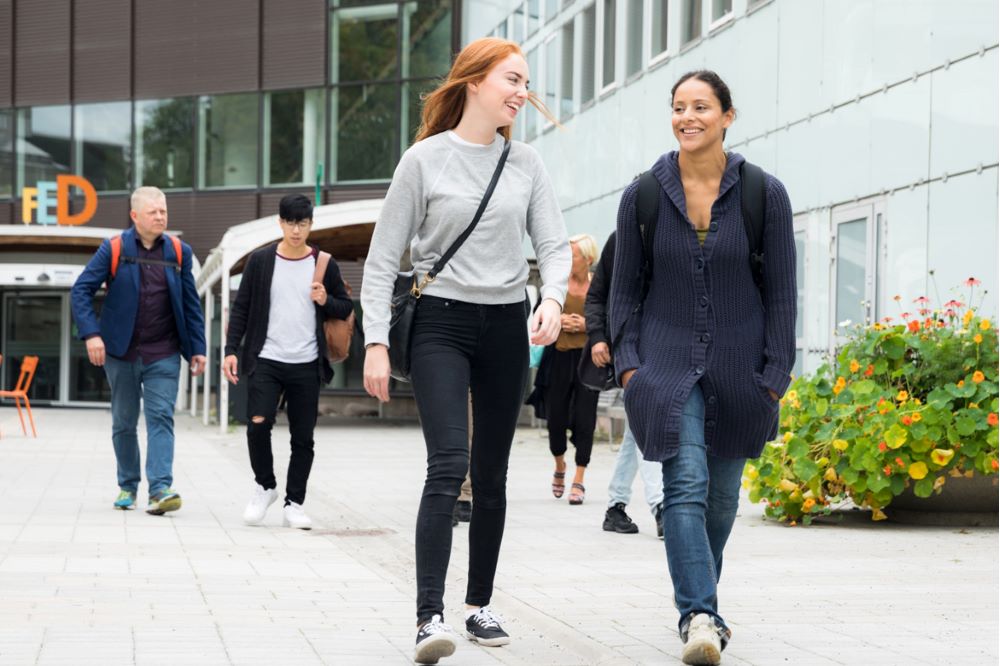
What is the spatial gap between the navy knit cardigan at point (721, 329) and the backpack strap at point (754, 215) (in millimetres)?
21

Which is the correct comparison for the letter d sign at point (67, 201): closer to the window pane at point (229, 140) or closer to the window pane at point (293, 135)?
the window pane at point (229, 140)

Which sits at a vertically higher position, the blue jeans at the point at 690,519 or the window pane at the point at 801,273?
the window pane at the point at 801,273

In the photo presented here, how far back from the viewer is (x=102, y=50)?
1289 inches

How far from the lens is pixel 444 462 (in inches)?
189

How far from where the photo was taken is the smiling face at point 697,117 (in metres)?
4.88

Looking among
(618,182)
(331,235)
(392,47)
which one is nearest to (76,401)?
(392,47)

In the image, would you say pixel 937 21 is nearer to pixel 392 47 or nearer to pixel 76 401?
pixel 392 47

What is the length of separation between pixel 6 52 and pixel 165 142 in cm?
430

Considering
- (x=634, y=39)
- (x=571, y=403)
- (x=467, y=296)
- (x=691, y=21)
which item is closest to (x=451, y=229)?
(x=467, y=296)

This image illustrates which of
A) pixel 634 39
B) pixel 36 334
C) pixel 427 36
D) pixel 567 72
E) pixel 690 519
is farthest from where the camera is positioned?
pixel 36 334

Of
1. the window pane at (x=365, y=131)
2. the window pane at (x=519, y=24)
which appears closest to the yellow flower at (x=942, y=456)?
the window pane at (x=519, y=24)

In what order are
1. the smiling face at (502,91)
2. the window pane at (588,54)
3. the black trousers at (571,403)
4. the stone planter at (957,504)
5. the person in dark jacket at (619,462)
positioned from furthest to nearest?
the window pane at (588,54) < the black trousers at (571,403) < the stone planter at (957,504) < the person in dark jacket at (619,462) < the smiling face at (502,91)

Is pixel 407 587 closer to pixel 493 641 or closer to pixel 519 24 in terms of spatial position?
pixel 493 641

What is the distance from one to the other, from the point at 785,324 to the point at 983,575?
9.03 feet
